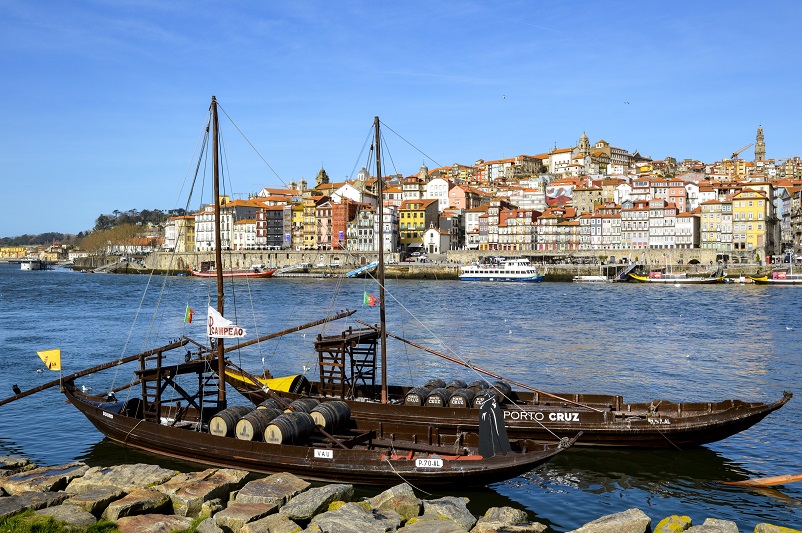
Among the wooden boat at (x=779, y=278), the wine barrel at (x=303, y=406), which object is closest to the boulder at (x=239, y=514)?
the wine barrel at (x=303, y=406)

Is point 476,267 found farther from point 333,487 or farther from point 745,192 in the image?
point 333,487

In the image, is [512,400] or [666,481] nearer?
[666,481]

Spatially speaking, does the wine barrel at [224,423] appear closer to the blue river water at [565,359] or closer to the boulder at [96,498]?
the blue river water at [565,359]

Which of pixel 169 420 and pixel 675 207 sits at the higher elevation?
pixel 675 207

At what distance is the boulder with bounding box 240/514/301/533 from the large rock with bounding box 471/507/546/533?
3.20 metres

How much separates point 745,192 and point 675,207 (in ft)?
36.6

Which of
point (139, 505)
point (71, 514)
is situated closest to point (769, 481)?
point (139, 505)

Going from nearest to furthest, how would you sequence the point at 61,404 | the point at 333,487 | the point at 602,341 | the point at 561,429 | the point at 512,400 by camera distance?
the point at 333,487 → the point at 561,429 → the point at 512,400 → the point at 61,404 → the point at 602,341

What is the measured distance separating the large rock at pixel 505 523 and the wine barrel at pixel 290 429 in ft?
17.7

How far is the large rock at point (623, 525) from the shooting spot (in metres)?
13.8

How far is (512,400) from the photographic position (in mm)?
23000

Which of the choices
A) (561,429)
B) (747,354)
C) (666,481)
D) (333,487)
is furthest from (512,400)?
(747,354)

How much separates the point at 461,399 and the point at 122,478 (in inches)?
360

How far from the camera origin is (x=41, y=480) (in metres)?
16.2
